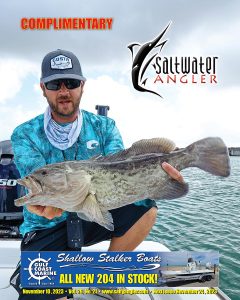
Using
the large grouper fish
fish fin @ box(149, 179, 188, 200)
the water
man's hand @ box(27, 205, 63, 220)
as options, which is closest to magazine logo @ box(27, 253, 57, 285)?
man's hand @ box(27, 205, 63, 220)

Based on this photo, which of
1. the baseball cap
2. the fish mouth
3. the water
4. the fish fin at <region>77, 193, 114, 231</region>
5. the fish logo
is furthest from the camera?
the water

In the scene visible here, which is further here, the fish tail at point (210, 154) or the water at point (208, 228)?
the water at point (208, 228)

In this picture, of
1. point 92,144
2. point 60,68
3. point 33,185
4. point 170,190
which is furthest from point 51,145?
point 170,190

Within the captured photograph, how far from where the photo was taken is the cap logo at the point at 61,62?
3305 mm

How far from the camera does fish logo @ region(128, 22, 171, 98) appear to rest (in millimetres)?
4391

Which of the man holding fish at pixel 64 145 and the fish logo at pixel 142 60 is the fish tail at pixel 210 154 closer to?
the man holding fish at pixel 64 145

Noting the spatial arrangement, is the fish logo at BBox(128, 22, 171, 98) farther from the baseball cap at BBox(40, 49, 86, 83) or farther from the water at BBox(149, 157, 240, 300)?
the water at BBox(149, 157, 240, 300)

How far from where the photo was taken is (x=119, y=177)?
2.84 meters

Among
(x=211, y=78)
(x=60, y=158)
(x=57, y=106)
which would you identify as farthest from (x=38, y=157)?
(x=211, y=78)

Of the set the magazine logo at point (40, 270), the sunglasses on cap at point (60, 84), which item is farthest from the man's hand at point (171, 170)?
the magazine logo at point (40, 270)

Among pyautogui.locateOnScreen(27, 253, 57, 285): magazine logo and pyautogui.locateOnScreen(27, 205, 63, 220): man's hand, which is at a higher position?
pyautogui.locateOnScreen(27, 205, 63, 220): man's hand

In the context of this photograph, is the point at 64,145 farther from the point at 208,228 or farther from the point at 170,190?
the point at 208,228

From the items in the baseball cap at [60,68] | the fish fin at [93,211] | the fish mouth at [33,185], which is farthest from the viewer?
the baseball cap at [60,68]

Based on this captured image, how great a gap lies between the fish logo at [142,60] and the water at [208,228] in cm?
200
